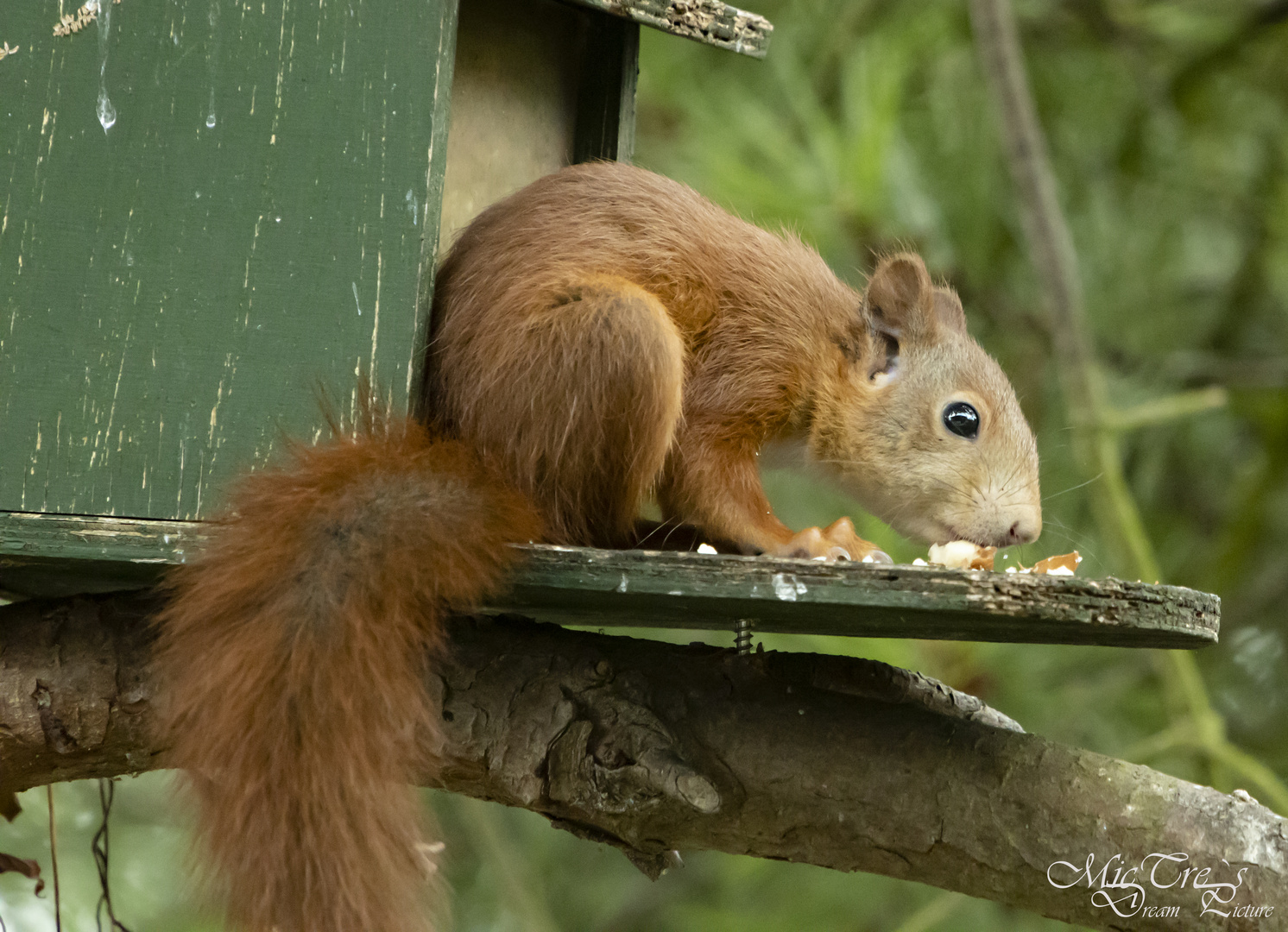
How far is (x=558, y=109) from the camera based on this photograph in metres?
2.08

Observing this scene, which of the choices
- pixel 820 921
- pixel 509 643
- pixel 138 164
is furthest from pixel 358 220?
pixel 820 921

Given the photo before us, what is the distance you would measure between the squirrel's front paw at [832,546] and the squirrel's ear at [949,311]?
504 mm

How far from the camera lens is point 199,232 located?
152 cm

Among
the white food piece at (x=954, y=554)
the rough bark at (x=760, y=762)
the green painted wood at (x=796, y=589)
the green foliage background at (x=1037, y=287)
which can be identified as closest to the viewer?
the green painted wood at (x=796, y=589)

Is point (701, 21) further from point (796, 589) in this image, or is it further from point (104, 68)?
point (796, 589)

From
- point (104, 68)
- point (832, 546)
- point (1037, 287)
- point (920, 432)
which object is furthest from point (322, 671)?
point (1037, 287)

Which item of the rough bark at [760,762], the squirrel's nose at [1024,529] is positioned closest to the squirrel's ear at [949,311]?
the squirrel's nose at [1024,529]

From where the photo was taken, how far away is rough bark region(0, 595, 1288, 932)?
58.4 inches

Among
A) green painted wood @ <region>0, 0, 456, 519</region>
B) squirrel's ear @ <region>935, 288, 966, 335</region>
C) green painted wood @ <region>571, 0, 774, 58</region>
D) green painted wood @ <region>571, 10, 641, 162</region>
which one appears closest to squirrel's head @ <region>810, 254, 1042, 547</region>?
squirrel's ear @ <region>935, 288, 966, 335</region>

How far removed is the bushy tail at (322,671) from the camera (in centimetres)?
126

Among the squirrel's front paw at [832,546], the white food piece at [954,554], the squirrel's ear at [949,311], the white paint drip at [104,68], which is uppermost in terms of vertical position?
the white paint drip at [104,68]

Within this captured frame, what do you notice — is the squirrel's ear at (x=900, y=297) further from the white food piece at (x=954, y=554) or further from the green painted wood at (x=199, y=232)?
→ the green painted wood at (x=199, y=232)

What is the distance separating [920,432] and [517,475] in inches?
24.1

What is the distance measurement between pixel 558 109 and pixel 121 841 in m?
2.18
